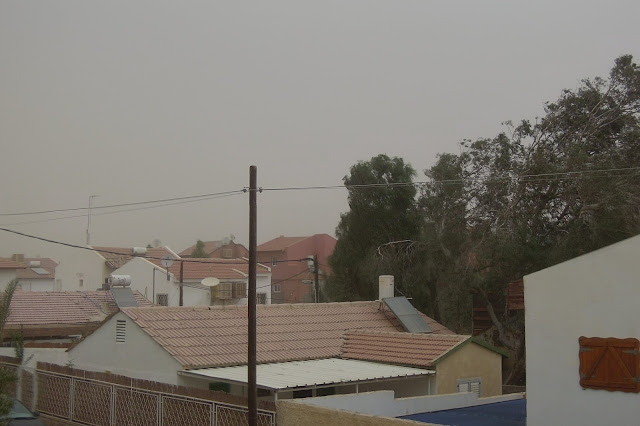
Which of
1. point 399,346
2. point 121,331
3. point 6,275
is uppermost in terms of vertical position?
point 6,275

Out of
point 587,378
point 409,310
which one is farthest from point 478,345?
point 587,378

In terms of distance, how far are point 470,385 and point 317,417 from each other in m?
8.57

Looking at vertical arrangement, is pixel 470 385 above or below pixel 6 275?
below

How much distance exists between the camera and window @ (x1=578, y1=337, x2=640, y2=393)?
491 inches

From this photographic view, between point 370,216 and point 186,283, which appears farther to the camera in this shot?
point 186,283

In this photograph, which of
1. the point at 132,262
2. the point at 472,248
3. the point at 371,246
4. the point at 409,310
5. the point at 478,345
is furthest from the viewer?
the point at 132,262

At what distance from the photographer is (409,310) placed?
26500 mm

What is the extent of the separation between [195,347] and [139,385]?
2532 mm

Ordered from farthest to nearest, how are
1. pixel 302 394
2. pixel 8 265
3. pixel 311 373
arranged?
pixel 8 265
pixel 302 394
pixel 311 373

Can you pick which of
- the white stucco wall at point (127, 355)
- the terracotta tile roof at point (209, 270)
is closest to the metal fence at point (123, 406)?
the white stucco wall at point (127, 355)

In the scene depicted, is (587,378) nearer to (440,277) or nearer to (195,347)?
(195,347)

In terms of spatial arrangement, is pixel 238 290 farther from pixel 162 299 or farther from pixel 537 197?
pixel 537 197

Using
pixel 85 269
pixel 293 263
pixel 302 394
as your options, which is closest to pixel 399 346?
pixel 302 394

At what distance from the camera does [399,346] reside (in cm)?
2167
